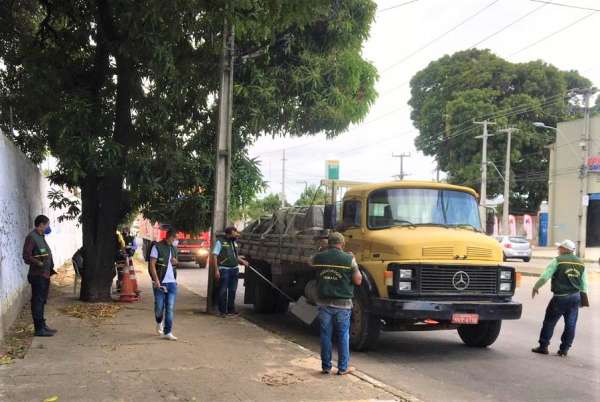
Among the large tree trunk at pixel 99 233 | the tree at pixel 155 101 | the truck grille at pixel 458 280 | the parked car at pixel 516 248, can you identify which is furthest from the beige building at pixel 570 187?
the truck grille at pixel 458 280

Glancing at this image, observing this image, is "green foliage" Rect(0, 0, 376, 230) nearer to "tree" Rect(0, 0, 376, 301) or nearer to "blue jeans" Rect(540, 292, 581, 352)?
"tree" Rect(0, 0, 376, 301)

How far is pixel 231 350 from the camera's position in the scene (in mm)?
8070

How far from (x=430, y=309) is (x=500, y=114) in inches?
1645

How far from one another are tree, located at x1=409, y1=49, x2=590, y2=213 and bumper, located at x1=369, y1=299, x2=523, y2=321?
132 feet

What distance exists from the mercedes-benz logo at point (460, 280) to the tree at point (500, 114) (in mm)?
40323

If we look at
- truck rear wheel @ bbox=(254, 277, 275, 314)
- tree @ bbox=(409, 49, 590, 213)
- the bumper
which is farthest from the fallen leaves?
tree @ bbox=(409, 49, 590, 213)

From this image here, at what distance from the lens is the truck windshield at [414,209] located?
892 cm

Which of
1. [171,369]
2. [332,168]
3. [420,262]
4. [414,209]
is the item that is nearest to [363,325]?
[420,262]

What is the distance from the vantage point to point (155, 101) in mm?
12516

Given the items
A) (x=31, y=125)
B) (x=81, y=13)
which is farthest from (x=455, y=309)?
(x=31, y=125)

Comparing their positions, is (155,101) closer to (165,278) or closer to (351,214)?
(165,278)

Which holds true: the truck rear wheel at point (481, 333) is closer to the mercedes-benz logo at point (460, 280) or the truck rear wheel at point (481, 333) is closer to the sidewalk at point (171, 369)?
the mercedes-benz logo at point (460, 280)

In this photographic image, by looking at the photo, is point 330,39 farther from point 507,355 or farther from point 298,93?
point 507,355

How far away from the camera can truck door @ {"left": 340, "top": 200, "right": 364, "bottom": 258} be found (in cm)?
889
